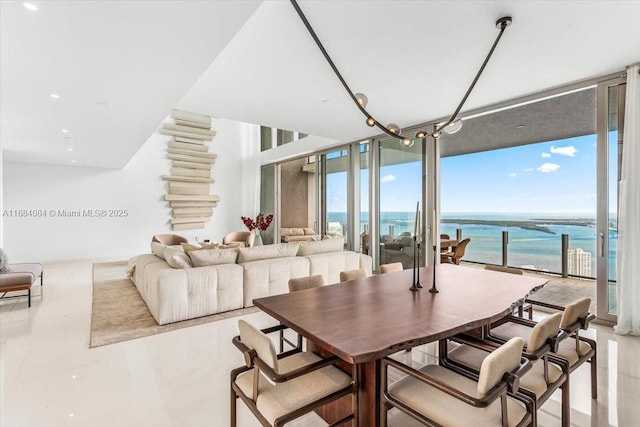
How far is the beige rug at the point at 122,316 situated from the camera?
313 cm

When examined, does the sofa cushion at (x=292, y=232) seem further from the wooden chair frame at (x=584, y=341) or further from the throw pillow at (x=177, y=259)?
the wooden chair frame at (x=584, y=341)

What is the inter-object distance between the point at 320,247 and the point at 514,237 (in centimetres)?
611

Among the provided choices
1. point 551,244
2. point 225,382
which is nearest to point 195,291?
point 225,382

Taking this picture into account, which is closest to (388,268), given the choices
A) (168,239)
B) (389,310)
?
(389,310)

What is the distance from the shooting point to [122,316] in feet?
12.0

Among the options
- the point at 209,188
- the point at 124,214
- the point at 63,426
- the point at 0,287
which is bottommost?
the point at 63,426

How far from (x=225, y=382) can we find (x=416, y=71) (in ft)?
10.7

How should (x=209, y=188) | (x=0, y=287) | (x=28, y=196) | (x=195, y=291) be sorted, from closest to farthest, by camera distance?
(x=195, y=291), (x=0, y=287), (x=28, y=196), (x=209, y=188)

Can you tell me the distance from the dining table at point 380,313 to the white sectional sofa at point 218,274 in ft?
5.92

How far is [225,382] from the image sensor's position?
229cm

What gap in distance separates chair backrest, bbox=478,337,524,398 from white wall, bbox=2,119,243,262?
28.9 ft

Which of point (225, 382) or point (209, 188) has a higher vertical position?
point (209, 188)

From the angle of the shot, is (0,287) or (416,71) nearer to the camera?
(416,71)

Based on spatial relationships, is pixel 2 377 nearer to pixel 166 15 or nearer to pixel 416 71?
pixel 166 15
